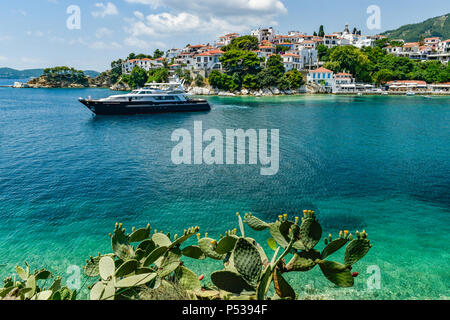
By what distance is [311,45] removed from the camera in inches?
3915

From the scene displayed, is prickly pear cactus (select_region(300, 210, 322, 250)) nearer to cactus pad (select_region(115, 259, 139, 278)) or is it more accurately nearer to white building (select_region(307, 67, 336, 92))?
cactus pad (select_region(115, 259, 139, 278))

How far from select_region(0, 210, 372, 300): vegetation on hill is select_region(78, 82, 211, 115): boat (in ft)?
143

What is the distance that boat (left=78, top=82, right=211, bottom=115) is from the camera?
147ft

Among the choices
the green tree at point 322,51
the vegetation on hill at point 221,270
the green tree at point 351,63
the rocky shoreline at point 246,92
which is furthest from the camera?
the green tree at point 322,51

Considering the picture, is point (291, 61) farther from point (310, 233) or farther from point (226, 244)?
point (226, 244)

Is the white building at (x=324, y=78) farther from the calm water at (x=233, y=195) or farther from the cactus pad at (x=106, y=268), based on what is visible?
the cactus pad at (x=106, y=268)

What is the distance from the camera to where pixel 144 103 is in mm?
47312

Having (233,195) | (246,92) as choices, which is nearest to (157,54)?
(246,92)

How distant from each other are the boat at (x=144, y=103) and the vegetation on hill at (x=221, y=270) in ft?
143

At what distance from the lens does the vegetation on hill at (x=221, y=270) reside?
4.12 metres

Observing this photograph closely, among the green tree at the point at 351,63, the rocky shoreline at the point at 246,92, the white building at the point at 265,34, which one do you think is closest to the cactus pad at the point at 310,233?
the rocky shoreline at the point at 246,92
